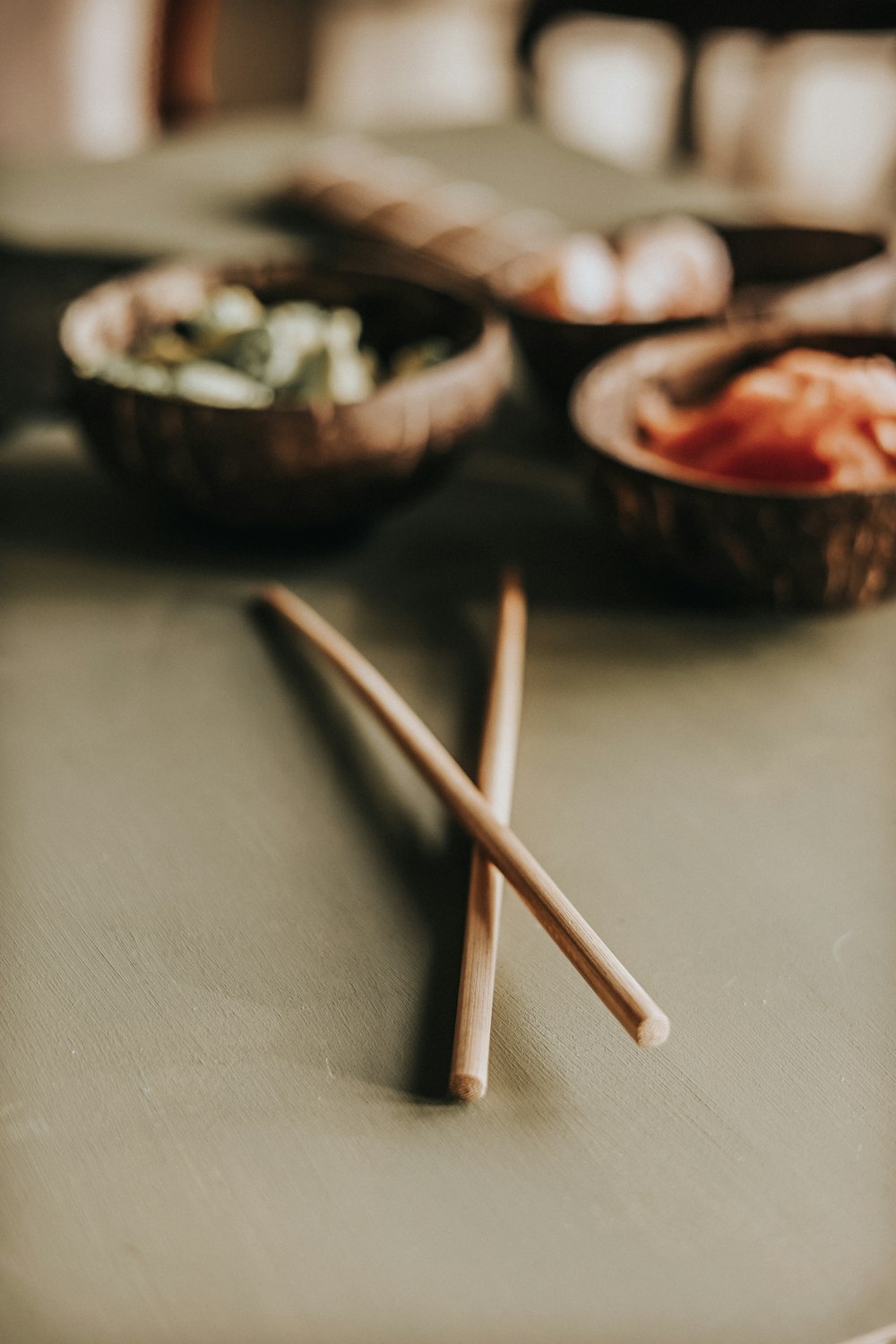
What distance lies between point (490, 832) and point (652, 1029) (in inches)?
4.7

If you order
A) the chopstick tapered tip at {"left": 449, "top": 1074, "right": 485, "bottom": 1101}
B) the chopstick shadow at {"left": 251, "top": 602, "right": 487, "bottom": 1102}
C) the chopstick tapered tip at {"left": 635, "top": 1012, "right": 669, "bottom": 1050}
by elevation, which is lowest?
the chopstick shadow at {"left": 251, "top": 602, "right": 487, "bottom": 1102}

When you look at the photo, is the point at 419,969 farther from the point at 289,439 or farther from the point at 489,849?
the point at 289,439

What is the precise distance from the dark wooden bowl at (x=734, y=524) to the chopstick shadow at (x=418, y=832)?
0.12 m

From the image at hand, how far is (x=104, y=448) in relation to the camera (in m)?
0.74

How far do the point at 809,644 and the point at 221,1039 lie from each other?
40 centimetres

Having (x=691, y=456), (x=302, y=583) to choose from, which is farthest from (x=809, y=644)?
(x=302, y=583)

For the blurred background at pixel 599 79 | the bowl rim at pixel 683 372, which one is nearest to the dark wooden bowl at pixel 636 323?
the bowl rim at pixel 683 372

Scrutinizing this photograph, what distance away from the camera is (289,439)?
0.69m

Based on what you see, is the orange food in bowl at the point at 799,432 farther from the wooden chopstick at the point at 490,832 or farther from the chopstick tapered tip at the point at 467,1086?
the chopstick tapered tip at the point at 467,1086

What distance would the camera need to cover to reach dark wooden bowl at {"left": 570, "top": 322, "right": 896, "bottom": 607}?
1.98 ft

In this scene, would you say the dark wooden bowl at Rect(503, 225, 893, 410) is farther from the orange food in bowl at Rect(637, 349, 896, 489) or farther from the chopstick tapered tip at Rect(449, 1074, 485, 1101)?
the chopstick tapered tip at Rect(449, 1074, 485, 1101)

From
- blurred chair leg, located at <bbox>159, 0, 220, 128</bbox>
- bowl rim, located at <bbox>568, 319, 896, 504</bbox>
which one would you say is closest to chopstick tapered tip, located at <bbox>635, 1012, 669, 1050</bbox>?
bowl rim, located at <bbox>568, 319, 896, 504</bbox>

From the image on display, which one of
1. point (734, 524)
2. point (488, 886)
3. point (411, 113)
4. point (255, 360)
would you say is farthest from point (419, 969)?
point (411, 113)

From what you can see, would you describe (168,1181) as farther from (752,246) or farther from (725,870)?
(752,246)
